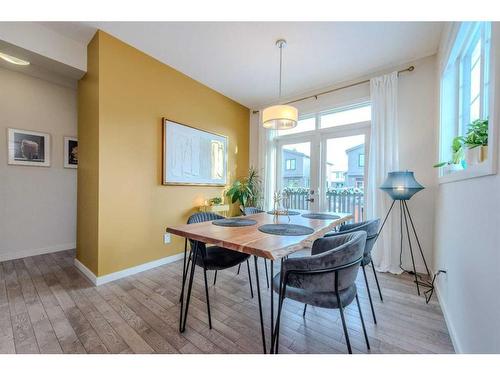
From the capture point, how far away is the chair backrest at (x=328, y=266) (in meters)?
1.14

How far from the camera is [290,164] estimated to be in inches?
160

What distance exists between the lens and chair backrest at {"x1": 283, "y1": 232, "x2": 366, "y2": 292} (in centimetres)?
114

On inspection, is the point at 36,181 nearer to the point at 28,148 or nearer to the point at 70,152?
the point at 28,148

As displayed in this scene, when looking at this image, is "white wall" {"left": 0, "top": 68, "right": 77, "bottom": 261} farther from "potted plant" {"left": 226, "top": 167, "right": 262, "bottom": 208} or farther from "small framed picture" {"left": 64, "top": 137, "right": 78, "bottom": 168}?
"potted plant" {"left": 226, "top": 167, "right": 262, "bottom": 208}

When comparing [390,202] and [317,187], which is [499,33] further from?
[317,187]

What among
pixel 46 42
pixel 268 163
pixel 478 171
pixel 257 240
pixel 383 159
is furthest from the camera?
pixel 268 163

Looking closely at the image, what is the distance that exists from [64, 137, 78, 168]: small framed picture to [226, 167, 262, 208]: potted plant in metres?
2.69

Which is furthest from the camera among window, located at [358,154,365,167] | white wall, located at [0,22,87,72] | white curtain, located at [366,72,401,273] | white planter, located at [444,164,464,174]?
window, located at [358,154,365,167]

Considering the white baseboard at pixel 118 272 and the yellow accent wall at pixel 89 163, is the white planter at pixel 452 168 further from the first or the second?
the yellow accent wall at pixel 89 163

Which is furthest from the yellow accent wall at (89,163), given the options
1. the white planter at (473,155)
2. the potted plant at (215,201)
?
the white planter at (473,155)

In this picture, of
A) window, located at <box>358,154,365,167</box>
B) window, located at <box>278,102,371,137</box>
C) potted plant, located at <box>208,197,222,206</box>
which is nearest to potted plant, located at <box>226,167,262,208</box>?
potted plant, located at <box>208,197,222,206</box>

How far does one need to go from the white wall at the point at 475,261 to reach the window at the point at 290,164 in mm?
2423

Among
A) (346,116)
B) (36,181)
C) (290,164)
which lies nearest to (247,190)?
(290,164)

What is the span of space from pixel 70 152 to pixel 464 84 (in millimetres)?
5282
